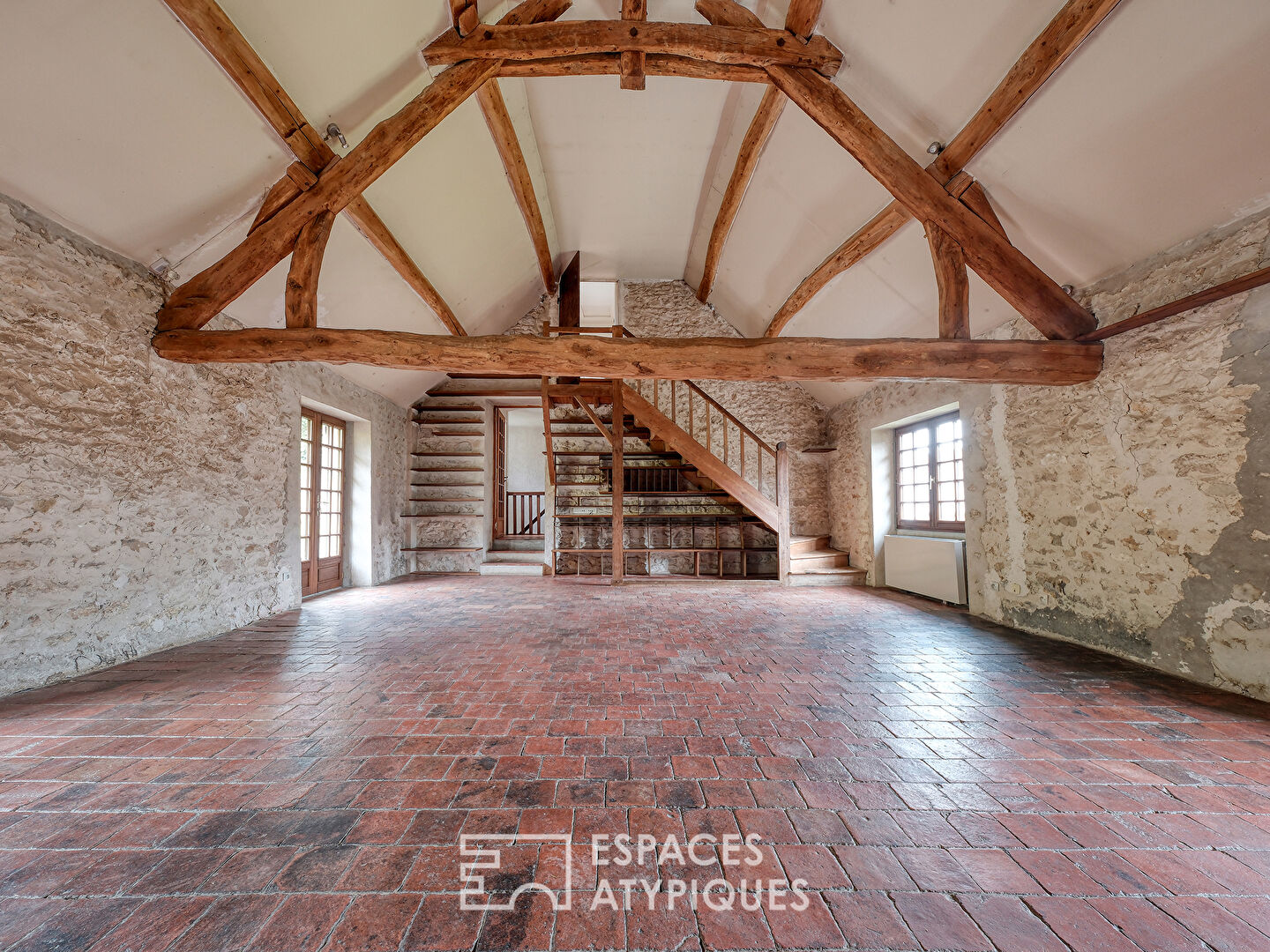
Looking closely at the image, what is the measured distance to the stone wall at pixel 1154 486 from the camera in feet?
8.57

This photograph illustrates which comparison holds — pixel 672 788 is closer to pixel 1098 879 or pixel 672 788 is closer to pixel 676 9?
pixel 1098 879

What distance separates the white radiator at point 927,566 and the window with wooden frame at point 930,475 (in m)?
0.31

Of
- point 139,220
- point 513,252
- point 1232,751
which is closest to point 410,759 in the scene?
point 1232,751

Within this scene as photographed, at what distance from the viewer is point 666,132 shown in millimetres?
5320

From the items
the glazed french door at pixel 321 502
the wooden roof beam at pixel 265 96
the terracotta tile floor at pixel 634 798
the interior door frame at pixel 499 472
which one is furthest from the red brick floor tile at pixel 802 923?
the interior door frame at pixel 499 472

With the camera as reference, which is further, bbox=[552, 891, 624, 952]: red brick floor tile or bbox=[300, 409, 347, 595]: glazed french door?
bbox=[300, 409, 347, 595]: glazed french door

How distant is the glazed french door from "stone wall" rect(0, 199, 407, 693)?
116 cm

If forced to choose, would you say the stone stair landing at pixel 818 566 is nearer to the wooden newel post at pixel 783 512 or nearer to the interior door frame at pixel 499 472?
the wooden newel post at pixel 783 512

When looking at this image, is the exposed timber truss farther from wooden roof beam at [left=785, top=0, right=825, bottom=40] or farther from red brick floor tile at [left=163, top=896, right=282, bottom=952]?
red brick floor tile at [left=163, top=896, right=282, bottom=952]

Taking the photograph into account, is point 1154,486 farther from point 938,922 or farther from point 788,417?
point 788,417

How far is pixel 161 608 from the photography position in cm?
349

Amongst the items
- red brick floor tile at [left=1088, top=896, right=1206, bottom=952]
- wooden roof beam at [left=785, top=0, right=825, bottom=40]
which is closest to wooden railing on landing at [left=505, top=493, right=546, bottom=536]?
wooden roof beam at [left=785, top=0, right=825, bottom=40]

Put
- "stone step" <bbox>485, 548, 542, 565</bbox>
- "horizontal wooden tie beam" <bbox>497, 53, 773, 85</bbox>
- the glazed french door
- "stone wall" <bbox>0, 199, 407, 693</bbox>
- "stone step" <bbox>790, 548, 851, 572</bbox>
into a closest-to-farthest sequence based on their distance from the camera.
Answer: "stone wall" <bbox>0, 199, 407, 693</bbox> → "horizontal wooden tie beam" <bbox>497, 53, 773, 85</bbox> → the glazed french door → "stone step" <bbox>790, 548, 851, 572</bbox> → "stone step" <bbox>485, 548, 542, 565</bbox>

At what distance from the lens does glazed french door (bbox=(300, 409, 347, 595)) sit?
221 inches
